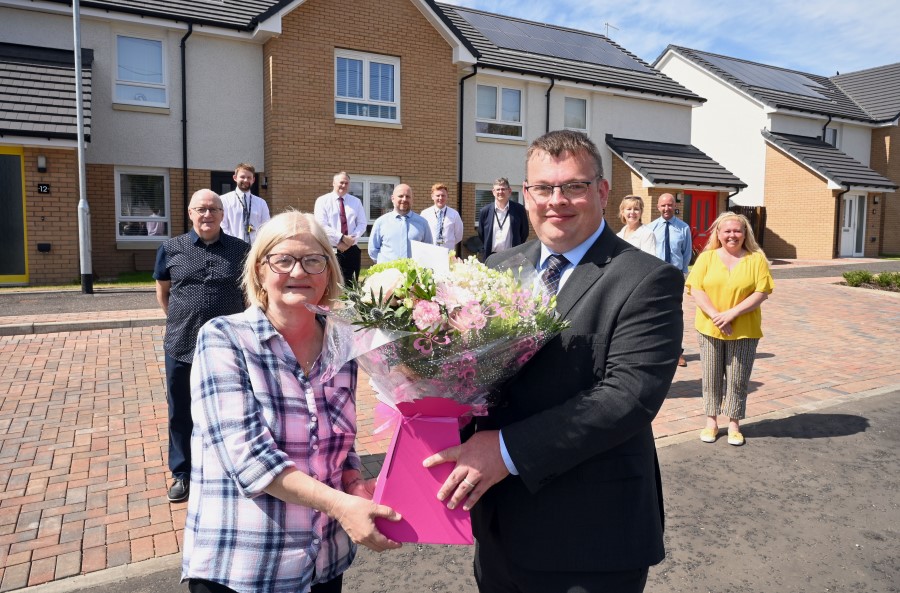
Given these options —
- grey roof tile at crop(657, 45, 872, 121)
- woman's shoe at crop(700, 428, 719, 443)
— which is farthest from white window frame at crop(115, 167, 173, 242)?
grey roof tile at crop(657, 45, 872, 121)

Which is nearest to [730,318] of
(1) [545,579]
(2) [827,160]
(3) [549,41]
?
(1) [545,579]

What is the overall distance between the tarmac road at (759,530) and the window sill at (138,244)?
14.0m

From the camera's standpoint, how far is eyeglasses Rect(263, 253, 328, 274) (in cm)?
209

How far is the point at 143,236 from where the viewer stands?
1605 centimetres

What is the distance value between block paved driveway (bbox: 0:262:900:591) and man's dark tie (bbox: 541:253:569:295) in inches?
110

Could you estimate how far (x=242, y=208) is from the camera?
867 centimetres

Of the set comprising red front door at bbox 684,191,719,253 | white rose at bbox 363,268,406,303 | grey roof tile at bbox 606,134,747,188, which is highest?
grey roof tile at bbox 606,134,747,188

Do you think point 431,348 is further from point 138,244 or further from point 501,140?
point 501,140

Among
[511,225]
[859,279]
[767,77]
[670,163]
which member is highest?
[767,77]

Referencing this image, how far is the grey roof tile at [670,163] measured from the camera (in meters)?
21.2

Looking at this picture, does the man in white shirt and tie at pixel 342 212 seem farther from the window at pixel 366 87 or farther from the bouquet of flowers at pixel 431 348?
the bouquet of flowers at pixel 431 348

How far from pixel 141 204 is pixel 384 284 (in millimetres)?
16331

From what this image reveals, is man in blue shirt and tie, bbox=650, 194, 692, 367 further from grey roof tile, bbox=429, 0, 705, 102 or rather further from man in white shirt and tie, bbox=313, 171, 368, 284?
grey roof tile, bbox=429, 0, 705, 102

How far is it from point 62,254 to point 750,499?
14204mm
